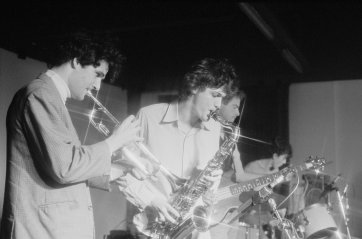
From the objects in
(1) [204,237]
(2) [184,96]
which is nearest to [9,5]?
(2) [184,96]

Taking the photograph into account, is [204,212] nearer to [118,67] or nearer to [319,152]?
[118,67]

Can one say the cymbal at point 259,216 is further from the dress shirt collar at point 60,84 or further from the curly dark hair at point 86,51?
the dress shirt collar at point 60,84

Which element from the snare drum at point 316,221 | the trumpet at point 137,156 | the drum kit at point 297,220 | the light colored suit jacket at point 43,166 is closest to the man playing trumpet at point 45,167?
the light colored suit jacket at point 43,166

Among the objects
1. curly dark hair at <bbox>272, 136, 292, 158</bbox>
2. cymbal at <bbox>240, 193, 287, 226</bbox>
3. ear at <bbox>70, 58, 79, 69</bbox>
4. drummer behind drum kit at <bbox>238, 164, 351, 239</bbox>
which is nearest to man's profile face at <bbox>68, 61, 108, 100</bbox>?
ear at <bbox>70, 58, 79, 69</bbox>

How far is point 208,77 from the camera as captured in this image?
9.17ft

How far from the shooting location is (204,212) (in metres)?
2.63

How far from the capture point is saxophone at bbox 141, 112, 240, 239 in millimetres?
2486

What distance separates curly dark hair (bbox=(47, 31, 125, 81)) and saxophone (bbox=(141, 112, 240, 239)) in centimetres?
86

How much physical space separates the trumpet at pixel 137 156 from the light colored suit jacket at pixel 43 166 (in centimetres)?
46

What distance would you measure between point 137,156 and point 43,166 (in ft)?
2.27

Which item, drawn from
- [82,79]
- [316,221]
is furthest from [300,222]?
[82,79]

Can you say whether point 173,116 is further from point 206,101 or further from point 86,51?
point 86,51

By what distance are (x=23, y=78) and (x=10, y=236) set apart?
344 cm

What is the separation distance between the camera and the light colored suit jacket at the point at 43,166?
1609mm
